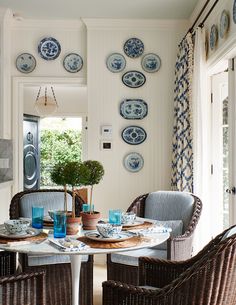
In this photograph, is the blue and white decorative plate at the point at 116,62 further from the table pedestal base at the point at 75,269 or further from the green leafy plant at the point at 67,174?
the table pedestal base at the point at 75,269

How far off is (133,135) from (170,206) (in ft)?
4.45

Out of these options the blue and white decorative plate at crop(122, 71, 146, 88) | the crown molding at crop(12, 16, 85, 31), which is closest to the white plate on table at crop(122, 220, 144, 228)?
the blue and white decorative plate at crop(122, 71, 146, 88)

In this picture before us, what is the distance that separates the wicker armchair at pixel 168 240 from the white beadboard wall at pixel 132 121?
1.07m

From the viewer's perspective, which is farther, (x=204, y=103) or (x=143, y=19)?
(x=143, y=19)

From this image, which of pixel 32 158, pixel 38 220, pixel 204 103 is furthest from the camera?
pixel 32 158

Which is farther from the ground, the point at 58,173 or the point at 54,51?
the point at 54,51

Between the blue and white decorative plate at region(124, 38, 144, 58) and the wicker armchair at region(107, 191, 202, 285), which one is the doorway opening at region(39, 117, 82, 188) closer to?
the blue and white decorative plate at region(124, 38, 144, 58)

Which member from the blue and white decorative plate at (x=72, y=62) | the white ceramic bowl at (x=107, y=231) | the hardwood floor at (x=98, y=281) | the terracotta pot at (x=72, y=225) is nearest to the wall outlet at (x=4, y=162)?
the blue and white decorative plate at (x=72, y=62)

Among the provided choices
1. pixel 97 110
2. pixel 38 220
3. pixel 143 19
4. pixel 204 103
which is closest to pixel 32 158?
pixel 97 110

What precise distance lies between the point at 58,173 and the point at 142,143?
2360 millimetres

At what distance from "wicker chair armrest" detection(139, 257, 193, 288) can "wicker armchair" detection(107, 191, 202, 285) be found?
49 cm

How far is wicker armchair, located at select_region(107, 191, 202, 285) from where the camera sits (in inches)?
110

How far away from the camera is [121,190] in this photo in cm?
453

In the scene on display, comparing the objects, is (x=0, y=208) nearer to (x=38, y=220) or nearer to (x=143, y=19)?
(x=38, y=220)
